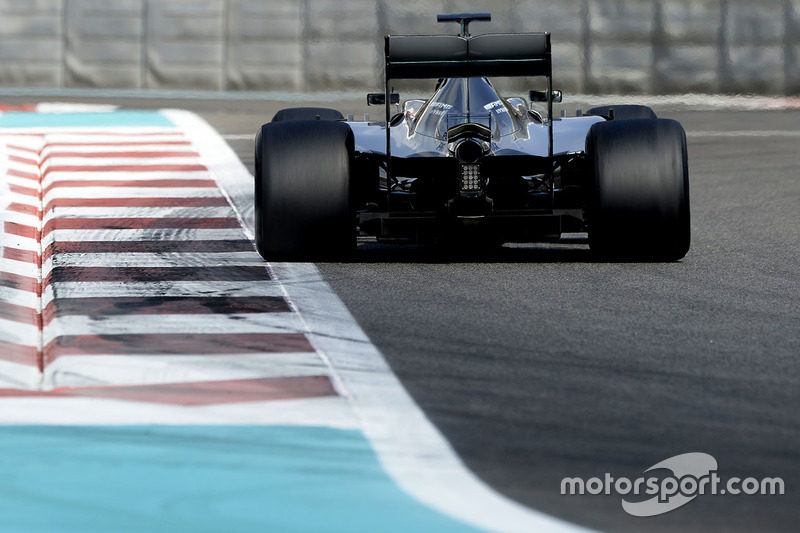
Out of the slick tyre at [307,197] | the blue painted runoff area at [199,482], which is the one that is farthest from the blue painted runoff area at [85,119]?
the blue painted runoff area at [199,482]

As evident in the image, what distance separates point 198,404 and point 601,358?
1.57 metres

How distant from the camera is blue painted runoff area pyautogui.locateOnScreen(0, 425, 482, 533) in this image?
3.83m

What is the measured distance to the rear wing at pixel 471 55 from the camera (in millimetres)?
8047

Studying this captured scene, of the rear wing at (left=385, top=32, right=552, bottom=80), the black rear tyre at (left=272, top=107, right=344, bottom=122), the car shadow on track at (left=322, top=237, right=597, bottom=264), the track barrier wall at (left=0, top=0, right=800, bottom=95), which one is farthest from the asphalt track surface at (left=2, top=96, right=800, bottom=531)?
the track barrier wall at (left=0, top=0, right=800, bottom=95)

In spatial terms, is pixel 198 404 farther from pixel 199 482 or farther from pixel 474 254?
pixel 474 254

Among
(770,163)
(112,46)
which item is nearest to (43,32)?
(112,46)

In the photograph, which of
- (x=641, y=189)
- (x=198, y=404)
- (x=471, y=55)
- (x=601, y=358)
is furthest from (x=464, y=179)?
(x=198, y=404)

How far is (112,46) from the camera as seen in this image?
22.0 meters

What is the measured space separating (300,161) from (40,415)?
329 centimetres

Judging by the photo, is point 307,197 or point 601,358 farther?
point 307,197

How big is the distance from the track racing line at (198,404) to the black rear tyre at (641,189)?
1527 mm

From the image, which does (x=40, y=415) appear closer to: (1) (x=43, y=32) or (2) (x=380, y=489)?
(2) (x=380, y=489)

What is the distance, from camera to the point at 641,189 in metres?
7.88

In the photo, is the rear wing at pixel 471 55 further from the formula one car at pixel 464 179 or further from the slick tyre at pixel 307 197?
the slick tyre at pixel 307 197
